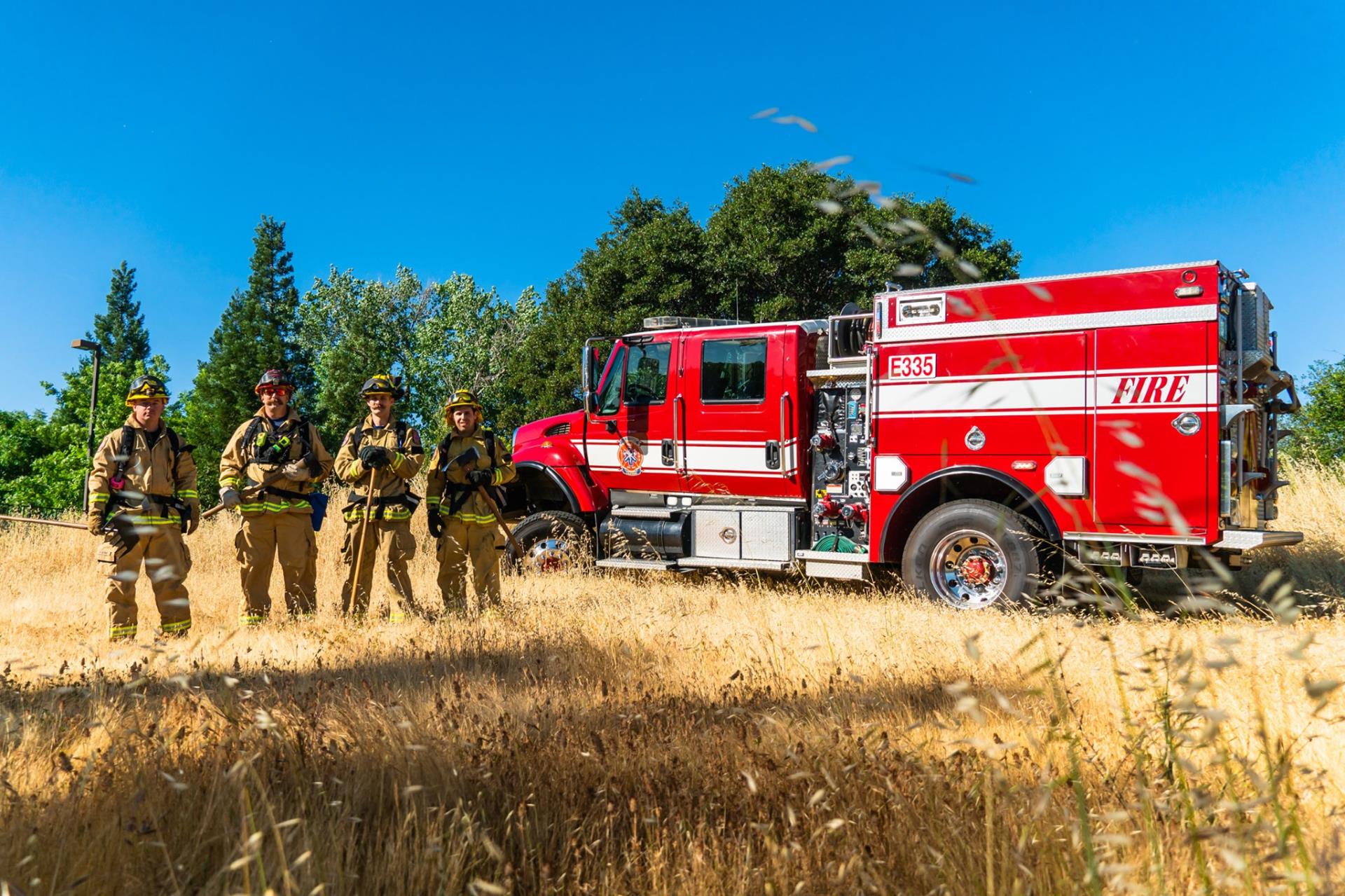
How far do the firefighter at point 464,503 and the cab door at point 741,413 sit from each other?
192cm

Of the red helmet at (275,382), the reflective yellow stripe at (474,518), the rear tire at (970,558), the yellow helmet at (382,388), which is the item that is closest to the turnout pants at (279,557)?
the red helmet at (275,382)

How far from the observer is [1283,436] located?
25.0ft

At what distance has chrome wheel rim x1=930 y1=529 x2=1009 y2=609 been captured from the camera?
282 inches

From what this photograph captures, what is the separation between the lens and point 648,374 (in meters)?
9.02

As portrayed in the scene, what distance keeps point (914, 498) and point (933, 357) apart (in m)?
1.13

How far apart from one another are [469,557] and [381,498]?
833 millimetres

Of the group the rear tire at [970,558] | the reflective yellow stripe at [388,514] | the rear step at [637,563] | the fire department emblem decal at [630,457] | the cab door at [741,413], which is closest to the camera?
the rear tire at [970,558]

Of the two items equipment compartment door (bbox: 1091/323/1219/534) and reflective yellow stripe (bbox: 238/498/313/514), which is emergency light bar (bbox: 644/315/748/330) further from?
reflective yellow stripe (bbox: 238/498/313/514)

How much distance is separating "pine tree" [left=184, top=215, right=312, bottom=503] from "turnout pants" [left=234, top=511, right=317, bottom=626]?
1728 inches

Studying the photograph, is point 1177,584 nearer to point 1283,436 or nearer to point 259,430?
point 1283,436

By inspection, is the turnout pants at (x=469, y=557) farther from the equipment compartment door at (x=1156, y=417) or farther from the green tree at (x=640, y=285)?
the green tree at (x=640, y=285)

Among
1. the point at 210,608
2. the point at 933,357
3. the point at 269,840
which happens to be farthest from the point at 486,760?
the point at 210,608

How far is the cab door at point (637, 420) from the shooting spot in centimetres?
891

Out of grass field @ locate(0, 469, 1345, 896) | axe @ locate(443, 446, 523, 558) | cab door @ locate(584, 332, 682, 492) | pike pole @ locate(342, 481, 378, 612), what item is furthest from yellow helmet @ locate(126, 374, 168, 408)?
cab door @ locate(584, 332, 682, 492)
